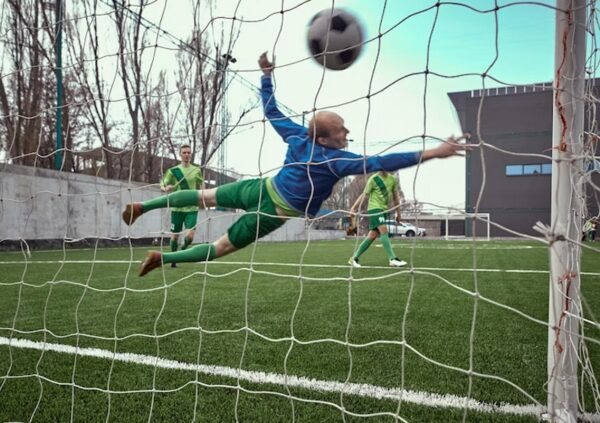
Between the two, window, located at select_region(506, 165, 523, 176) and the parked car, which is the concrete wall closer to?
the parked car

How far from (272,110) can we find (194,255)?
2.05ft

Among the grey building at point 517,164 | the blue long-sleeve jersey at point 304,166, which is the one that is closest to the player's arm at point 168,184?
the blue long-sleeve jersey at point 304,166

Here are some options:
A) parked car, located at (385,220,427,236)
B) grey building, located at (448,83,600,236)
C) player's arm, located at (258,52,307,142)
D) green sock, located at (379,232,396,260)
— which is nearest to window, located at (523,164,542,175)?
grey building, located at (448,83,600,236)

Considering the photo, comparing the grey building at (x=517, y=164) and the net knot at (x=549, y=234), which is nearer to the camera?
the net knot at (x=549, y=234)

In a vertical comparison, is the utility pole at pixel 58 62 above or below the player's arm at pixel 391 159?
above

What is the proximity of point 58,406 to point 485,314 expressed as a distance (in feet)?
9.16

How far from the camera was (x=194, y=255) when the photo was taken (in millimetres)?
1735

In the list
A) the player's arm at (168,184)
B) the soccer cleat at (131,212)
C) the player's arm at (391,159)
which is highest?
the player's arm at (391,159)

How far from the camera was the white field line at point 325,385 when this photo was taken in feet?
5.71

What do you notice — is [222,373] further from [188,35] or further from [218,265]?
[218,265]

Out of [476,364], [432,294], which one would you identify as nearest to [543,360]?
[476,364]

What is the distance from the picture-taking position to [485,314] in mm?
3346

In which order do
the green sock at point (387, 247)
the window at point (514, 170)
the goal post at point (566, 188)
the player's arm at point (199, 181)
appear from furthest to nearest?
the window at point (514, 170)
the green sock at point (387, 247)
the player's arm at point (199, 181)
the goal post at point (566, 188)

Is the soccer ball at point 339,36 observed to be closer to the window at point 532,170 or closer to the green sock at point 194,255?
the green sock at point 194,255
